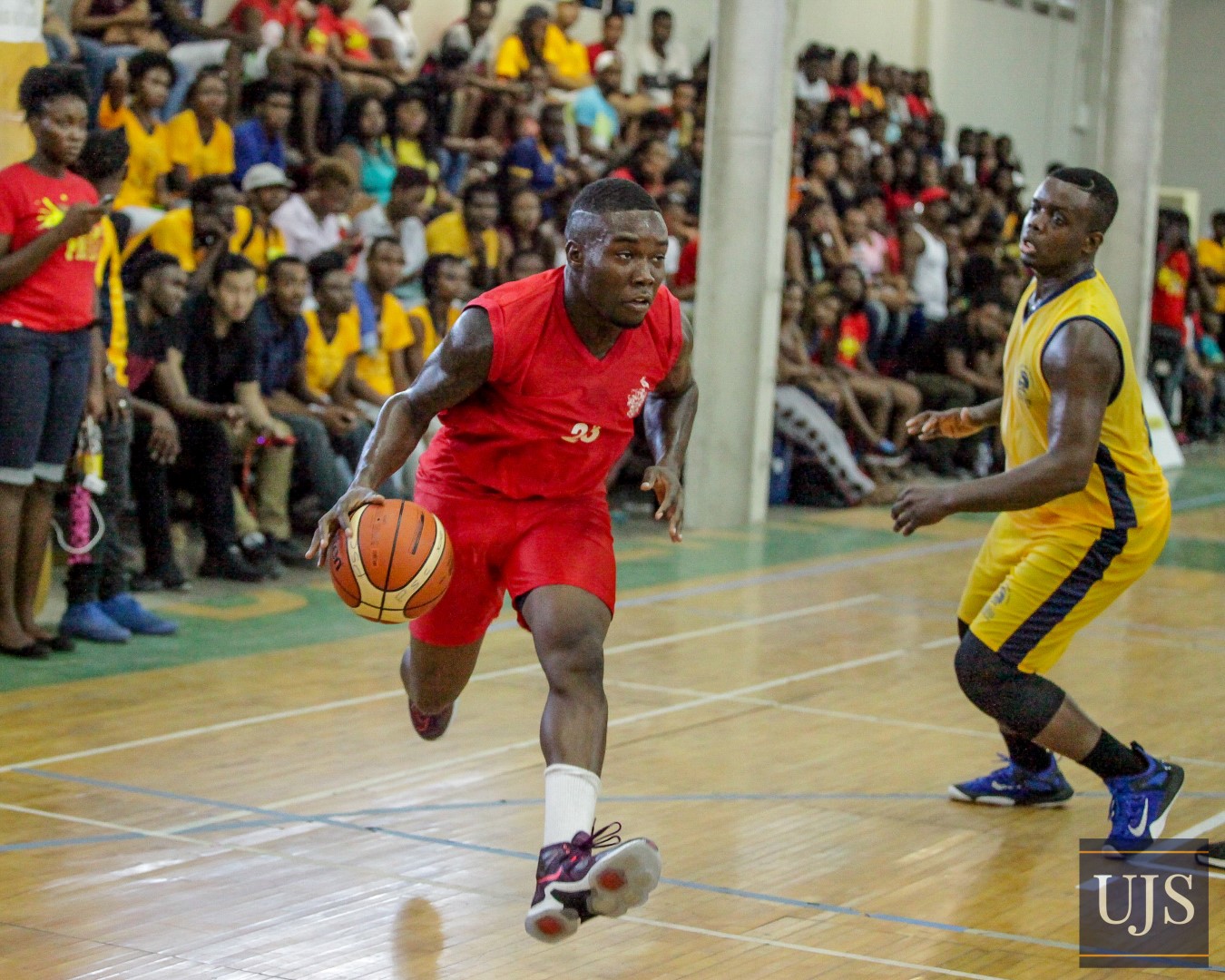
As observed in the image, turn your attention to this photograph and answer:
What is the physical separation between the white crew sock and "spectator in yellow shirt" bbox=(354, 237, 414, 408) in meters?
6.84

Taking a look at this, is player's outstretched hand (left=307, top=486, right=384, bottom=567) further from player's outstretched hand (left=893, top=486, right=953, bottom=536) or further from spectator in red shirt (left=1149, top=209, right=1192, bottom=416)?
spectator in red shirt (left=1149, top=209, right=1192, bottom=416)

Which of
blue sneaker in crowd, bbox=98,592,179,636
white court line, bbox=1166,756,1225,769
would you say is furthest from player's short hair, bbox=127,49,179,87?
white court line, bbox=1166,756,1225,769

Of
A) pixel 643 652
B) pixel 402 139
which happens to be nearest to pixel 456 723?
pixel 643 652

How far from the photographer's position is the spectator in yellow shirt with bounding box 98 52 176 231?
10.4 metres

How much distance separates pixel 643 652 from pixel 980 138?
13220 mm

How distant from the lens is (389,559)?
4418 mm

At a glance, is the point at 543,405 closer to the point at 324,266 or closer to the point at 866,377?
the point at 324,266

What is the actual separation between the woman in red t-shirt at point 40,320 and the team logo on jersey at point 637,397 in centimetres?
328

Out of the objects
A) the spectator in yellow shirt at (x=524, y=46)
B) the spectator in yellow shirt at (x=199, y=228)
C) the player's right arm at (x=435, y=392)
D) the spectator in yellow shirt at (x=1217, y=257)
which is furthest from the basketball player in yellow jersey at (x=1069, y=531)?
the spectator in yellow shirt at (x=1217, y=257)

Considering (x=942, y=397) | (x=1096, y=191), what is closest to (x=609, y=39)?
(x=942, y=397)

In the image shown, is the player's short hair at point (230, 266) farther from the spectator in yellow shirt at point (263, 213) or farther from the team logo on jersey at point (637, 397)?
the team logo on jersey at point (637, 397)

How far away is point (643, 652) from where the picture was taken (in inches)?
333

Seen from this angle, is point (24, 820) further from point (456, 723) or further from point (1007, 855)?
point (1007, 855)

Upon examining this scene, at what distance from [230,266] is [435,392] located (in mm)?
4996
